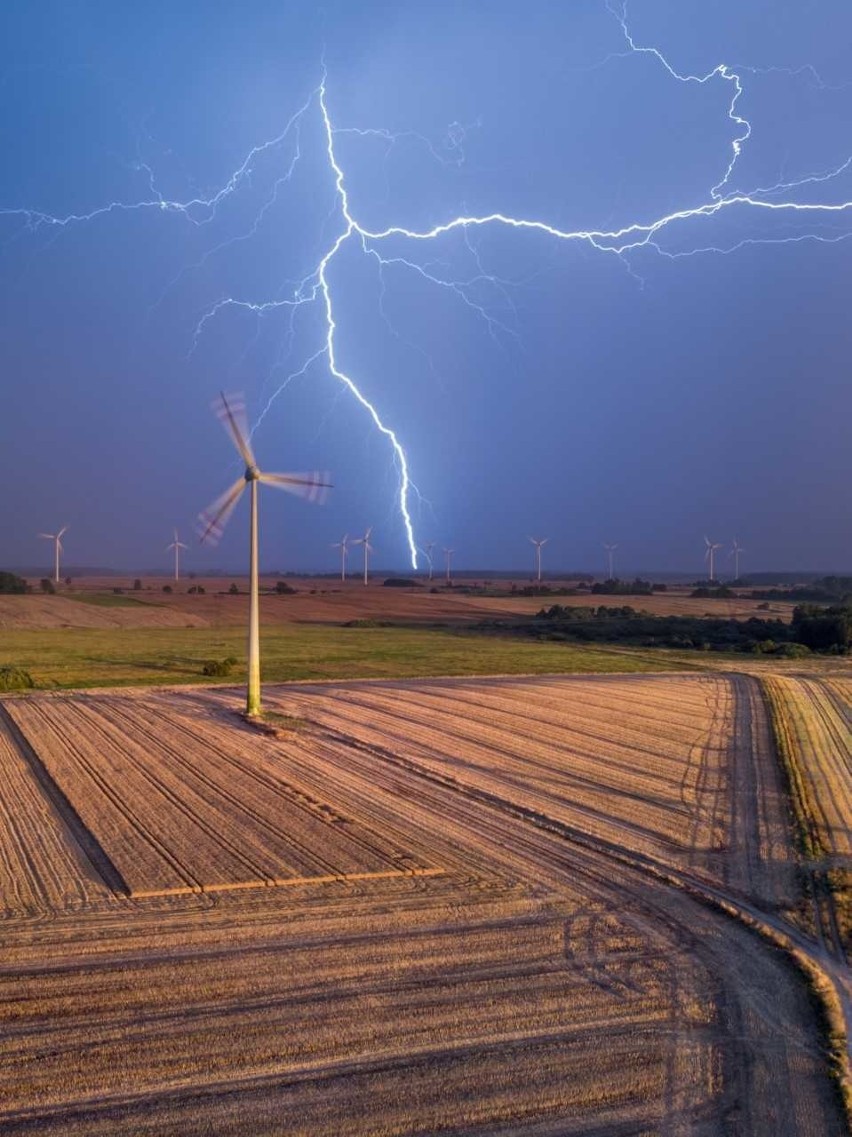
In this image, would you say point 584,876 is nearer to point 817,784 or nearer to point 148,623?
point 817,784

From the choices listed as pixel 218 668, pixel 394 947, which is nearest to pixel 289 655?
pixel 218 668

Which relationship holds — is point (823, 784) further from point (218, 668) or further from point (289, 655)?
point (289, 655)

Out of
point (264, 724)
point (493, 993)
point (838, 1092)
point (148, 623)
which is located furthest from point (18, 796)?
point (148, 623)

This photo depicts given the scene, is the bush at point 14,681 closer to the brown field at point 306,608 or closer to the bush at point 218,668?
the bush at point 218,668

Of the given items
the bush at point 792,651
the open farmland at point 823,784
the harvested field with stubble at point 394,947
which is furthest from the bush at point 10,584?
the harvested field with stubble at point 394,947

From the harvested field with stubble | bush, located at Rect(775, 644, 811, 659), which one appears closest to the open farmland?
the harvested field with stubble
